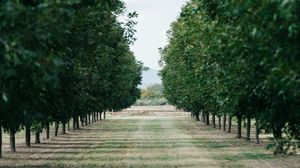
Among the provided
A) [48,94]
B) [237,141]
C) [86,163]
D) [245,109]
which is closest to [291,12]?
[245,109]

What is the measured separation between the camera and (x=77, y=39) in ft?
85.9

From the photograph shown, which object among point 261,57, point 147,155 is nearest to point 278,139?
point 261,57

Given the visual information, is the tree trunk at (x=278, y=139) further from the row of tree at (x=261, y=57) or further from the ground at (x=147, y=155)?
the ground at (x=147, y=155)

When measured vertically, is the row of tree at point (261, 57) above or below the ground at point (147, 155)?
above

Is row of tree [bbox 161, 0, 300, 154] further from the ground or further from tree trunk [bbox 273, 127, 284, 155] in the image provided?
the ground

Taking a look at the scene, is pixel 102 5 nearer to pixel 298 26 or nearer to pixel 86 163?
pixel 86 163

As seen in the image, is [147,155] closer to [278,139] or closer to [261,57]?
[278,139]

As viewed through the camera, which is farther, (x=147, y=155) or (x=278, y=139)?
(x=147, y=155)

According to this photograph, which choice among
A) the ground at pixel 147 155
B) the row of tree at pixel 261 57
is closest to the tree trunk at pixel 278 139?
the row of tree at pixel 261 57

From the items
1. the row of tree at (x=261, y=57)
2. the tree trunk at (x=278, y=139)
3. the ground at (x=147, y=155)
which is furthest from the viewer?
the ground at (x=147, y=155)

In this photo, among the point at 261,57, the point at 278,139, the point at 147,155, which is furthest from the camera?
the point at 147,155

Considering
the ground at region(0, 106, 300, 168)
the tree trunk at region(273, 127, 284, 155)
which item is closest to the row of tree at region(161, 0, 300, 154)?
the tree trunk at region(273, 127, 284, 155)

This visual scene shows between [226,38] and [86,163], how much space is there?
51.5 ft

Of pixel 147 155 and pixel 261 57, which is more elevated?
pixel 261 57
